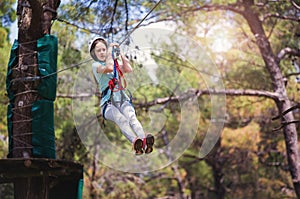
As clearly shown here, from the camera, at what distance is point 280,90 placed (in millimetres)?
6918

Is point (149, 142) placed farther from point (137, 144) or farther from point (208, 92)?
point (208, 92)

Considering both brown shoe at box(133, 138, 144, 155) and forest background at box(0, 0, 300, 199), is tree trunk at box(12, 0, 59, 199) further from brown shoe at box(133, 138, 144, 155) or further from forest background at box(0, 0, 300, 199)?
brown shoe at box(133, 138, 144, 155)

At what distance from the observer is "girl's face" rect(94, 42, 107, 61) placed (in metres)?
3.02

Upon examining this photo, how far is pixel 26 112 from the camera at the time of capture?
3566 millimetres

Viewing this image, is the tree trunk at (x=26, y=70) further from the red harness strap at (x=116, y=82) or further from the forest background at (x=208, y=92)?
the red harness strap at (x=116, y=82)

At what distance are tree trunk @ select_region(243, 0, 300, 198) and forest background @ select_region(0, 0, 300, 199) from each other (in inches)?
0.6

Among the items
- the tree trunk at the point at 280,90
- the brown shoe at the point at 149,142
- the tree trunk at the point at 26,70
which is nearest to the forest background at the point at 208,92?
the tree trunk at the point at 280,90

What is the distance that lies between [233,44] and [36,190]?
763cm

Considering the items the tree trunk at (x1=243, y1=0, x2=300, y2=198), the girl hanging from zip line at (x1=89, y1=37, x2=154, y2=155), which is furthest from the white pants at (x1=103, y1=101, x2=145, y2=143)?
the tree trunk at (x1=243, y1=0, x2=300, y2=198)

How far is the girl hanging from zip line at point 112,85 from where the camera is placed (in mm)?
2949

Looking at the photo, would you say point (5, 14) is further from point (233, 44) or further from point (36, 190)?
point (36, 190)

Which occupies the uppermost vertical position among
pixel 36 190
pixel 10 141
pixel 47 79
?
pixel 47 79

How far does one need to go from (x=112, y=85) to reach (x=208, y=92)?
Answer: 413 centimetres

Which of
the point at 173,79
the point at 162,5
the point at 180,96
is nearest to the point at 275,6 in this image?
the point at 162,5
